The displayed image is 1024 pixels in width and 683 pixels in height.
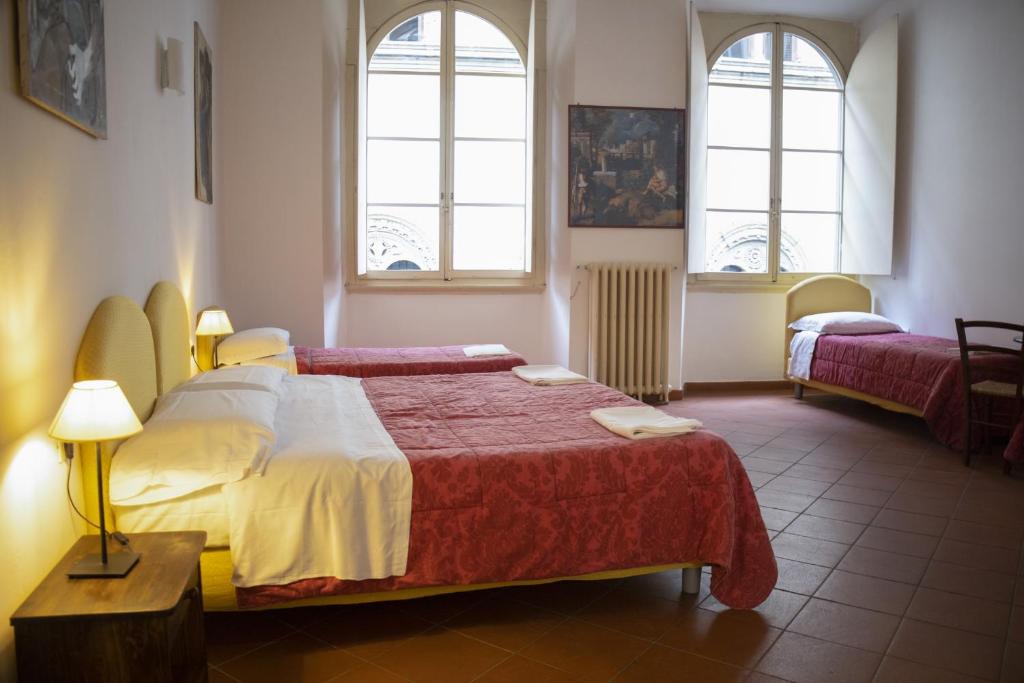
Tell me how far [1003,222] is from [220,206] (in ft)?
16.2

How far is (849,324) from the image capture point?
6.02m

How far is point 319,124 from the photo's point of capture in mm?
5047

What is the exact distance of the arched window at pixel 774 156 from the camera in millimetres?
6660

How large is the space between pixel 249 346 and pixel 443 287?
244 centimetres

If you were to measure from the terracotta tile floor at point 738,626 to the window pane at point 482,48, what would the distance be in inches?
172

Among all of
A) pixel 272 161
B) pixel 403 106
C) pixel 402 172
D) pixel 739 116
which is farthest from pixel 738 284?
pixel 272 161

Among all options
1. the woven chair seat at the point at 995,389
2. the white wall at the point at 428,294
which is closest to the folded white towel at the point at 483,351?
the white wall at the point at 428,294

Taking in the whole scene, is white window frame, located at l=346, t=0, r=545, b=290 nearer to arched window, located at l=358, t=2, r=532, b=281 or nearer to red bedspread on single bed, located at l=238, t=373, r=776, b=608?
arched window, located at l=358, t=2, r=532, b=281

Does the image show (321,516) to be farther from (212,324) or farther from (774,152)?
(774,152)

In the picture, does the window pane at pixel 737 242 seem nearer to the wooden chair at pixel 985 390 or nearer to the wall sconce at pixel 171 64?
the wooden chair at pixel 985 390

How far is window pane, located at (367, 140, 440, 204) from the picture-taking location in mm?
6398

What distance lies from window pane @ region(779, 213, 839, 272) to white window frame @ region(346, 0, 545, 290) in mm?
2069

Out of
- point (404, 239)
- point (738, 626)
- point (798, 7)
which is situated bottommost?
point (738, 626)

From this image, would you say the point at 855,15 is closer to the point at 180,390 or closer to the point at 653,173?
the point at 653,173
